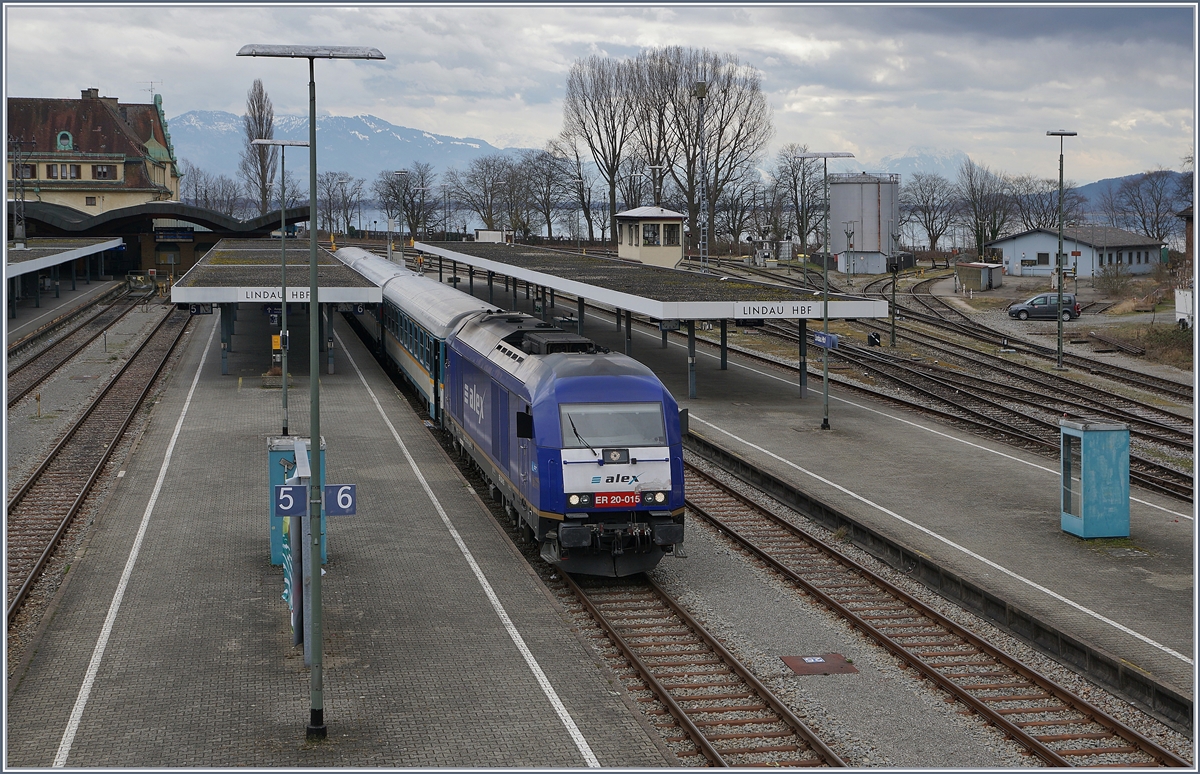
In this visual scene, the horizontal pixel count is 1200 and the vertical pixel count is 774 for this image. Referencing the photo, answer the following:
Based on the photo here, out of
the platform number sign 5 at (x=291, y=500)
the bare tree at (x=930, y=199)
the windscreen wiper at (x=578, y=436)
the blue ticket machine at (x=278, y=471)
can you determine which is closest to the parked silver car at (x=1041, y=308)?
the windscreen wiper at (x=578, y=436)

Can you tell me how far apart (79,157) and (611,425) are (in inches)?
3995

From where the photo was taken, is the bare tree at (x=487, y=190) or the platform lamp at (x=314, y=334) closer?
the platform lamp at (x=314, y=334)

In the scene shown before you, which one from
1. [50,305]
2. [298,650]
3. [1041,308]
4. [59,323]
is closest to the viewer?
[298,650]

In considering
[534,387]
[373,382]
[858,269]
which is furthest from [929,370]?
[858,269]

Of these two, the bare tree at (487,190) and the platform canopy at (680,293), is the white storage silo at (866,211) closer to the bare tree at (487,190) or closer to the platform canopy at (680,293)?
the bare tree at (487,190)

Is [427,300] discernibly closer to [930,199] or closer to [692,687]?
[692,687]

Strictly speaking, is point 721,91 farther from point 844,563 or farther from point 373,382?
point 844,563

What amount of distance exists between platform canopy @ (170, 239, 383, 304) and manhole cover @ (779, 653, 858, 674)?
1934 cm

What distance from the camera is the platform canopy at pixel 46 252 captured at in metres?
45.3

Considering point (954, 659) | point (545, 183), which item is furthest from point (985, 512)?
point (545, 183)

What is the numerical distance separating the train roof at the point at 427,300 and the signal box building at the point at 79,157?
67431mm

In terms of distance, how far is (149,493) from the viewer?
22672 mm

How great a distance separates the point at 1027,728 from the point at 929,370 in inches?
1206

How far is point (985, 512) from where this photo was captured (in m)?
21.6
